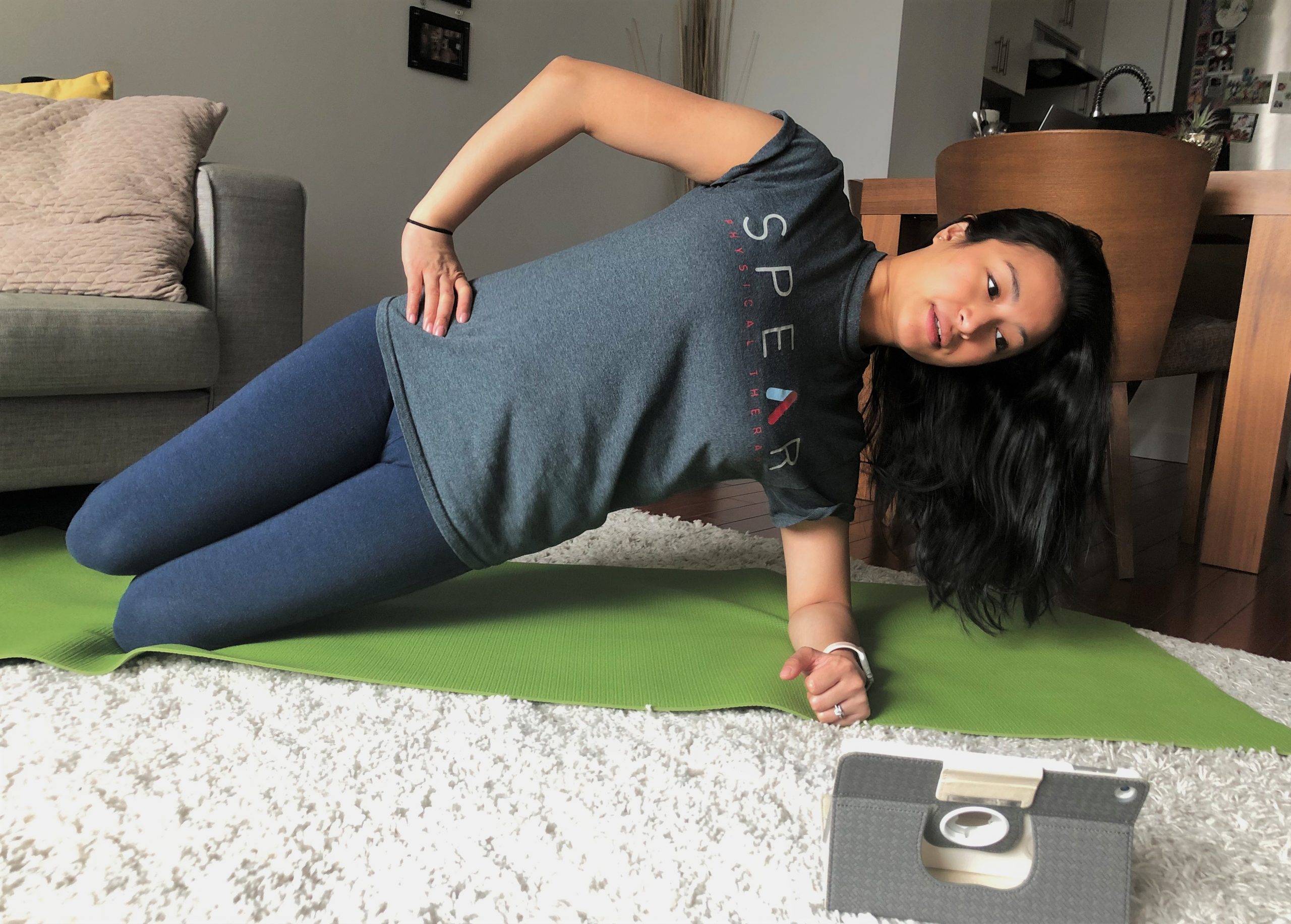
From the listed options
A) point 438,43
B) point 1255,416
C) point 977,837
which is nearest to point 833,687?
point 977,837

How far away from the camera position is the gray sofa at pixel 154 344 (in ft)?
5.10

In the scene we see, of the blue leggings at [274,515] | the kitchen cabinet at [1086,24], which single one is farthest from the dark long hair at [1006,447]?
the kitchen cabinet at [1086,24]

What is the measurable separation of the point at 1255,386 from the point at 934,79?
250cm

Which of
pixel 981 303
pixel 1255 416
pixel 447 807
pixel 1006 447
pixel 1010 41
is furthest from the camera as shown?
pixel 1010 41

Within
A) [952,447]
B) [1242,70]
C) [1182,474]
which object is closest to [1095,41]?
[1242,70]

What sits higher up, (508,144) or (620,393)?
(508,144)

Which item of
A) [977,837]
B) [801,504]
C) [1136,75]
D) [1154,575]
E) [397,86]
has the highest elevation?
[1136,75]

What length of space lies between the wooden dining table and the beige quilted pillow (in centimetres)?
222

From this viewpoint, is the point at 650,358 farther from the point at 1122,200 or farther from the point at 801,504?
the point at 1122,200

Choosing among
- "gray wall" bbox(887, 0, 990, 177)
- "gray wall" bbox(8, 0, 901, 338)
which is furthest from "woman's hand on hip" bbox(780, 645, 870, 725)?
"gray wall" bbox(887, 0, 990, 177)

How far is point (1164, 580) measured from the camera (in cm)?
195

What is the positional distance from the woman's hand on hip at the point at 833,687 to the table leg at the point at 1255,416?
1427mm

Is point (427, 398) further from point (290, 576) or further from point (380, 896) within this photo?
point (380, 896)

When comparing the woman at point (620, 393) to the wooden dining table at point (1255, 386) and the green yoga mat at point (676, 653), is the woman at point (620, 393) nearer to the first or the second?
the green yoga mat at point (676, 653)
